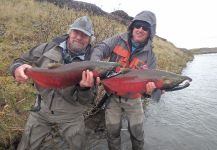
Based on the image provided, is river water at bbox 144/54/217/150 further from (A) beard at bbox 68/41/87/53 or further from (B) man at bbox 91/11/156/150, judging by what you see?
(A) beard at bbox 68/41/87/53

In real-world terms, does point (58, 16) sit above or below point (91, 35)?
below

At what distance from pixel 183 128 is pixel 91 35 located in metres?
5.17

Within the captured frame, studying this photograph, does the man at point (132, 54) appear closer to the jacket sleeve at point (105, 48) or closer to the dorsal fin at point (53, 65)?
the jacket sleeve at point (105, 48)

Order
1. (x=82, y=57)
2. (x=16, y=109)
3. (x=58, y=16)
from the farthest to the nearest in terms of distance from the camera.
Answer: (x=58, y=16), (x=16, y=109), (x=82, y=57)

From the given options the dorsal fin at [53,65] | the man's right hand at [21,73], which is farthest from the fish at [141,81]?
the man's right hand at [21,73]

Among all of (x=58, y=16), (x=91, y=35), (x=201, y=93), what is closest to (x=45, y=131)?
(x=91, y=35)

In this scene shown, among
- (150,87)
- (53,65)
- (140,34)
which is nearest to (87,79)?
(53,65)

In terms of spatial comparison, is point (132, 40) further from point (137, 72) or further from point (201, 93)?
point (201, 93)

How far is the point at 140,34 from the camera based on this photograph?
562 centimetres

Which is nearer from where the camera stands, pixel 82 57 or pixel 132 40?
pixel 82 57

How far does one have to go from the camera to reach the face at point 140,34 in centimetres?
562

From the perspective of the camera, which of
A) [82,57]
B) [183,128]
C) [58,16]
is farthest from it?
[58,16]

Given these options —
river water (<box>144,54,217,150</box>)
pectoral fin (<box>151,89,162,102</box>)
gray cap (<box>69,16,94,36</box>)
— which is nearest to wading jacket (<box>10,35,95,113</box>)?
gray cap (<box>69,16,94,36</box>)

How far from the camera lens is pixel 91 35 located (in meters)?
4.72
